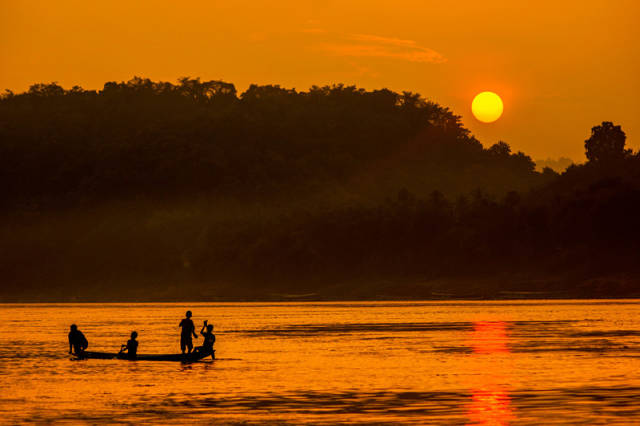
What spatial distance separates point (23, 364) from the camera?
2559 inches

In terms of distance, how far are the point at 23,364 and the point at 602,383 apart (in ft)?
102

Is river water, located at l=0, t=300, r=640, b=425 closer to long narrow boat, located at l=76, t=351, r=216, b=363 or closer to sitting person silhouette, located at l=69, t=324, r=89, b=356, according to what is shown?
long narrow boat, located at l=76, t=351, r=216, b=363

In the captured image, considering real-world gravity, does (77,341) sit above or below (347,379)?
above

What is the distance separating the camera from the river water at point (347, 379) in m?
41.1

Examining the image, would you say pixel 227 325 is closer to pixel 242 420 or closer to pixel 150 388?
pixel 150 388

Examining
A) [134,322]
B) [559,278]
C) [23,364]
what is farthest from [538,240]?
[23,364]

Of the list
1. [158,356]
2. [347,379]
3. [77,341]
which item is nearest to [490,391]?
[347,379]

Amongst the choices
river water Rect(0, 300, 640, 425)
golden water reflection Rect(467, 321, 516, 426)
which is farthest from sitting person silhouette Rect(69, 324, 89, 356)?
golden water reflection Rect(467, 321, 516, 426)

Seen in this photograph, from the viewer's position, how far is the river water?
41.1 m

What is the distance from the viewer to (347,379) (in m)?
53.7

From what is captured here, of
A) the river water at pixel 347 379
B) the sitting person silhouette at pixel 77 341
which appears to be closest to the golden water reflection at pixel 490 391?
the river water at pixel 347 379

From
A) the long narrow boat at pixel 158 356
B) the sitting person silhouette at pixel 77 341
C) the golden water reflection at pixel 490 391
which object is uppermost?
the sitting person silhouette at pixel 77 341

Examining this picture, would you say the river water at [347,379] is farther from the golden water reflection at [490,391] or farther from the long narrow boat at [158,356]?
the long narrow boat at [158,356]

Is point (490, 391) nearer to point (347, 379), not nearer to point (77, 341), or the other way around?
point (347, 379)
